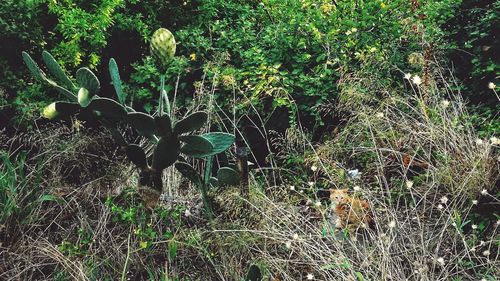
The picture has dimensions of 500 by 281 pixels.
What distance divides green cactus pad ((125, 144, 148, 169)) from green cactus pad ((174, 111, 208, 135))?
26 centimetres

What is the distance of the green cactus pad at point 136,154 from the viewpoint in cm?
332

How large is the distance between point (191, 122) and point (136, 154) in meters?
0.40

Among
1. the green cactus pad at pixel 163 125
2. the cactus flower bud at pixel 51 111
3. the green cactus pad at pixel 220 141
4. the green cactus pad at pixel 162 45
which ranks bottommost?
the green cactus pad at pixel 220 141

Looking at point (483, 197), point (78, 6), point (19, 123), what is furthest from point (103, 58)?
point (483, 197)

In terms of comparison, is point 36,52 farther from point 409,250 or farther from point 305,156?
point 409,250

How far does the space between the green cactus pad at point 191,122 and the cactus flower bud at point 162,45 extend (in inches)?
12.8

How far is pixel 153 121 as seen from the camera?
126 inches

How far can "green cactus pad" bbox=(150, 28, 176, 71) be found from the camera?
312 cm

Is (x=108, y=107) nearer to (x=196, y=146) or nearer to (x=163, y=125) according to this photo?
(x=163, y=125)

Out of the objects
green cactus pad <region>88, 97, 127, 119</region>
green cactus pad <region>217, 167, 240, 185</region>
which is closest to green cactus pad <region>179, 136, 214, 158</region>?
green cactus pad <region>217, 167, 240, 185</region>

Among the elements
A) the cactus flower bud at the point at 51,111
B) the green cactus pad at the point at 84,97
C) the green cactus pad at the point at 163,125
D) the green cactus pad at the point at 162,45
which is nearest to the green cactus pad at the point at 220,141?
the green cactus pad at the point at 163,125

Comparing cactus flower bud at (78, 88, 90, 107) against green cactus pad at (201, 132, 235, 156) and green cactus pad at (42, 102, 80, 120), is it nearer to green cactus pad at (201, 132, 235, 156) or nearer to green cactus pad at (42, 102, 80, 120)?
green cactus pad at (42, 102, 80, 120)

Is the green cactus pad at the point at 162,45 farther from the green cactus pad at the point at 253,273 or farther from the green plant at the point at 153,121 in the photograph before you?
the green cactus pad at the point at 253,273

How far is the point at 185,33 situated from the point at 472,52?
2.23m
